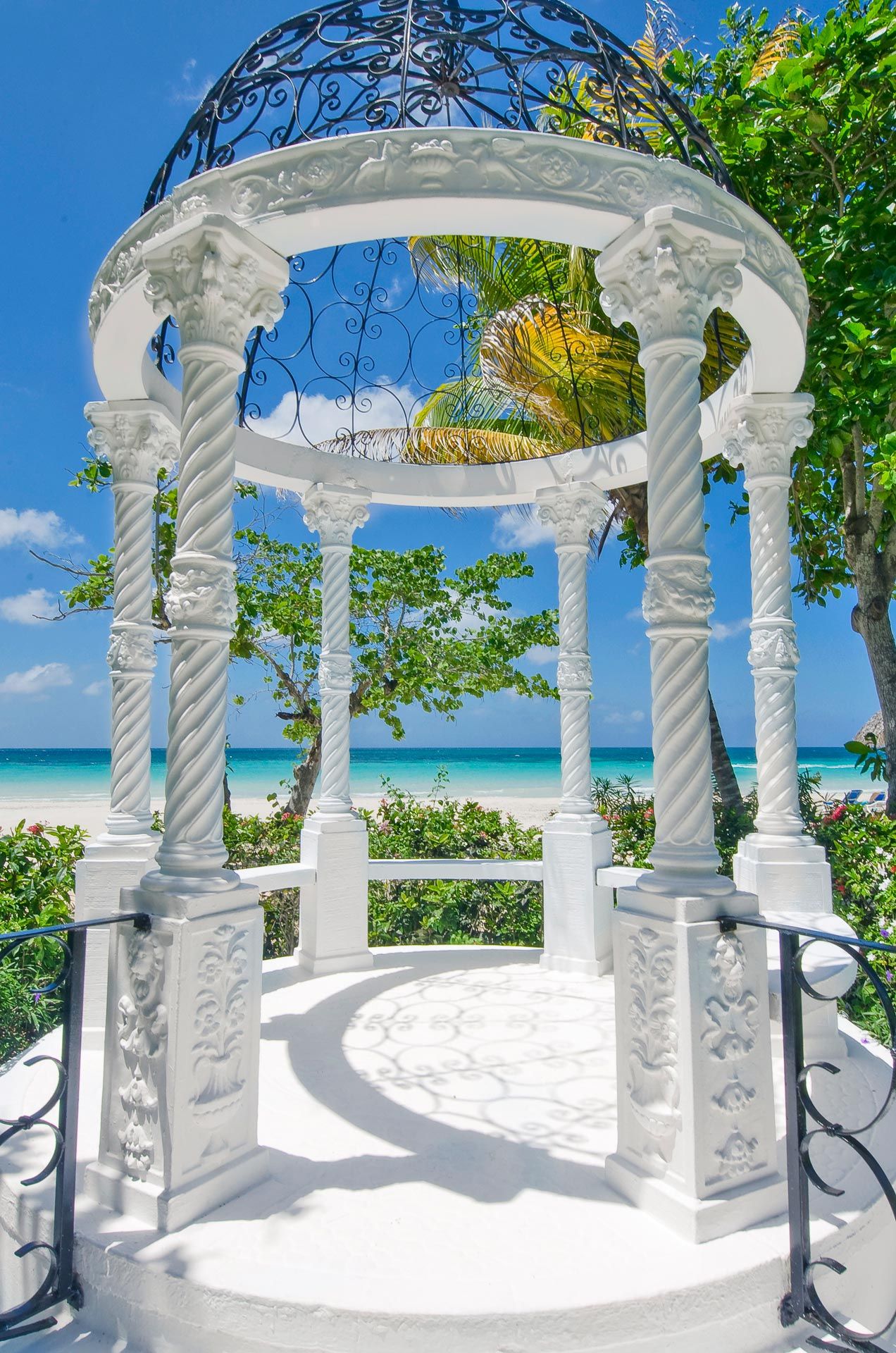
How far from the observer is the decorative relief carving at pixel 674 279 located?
3.74m

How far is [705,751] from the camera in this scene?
366 cm

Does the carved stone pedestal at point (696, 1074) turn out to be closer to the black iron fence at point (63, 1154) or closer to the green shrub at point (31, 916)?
the black iron fence at point (63, 1154)

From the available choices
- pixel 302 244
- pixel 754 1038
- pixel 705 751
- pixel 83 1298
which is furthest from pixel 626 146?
pixel 83 1298

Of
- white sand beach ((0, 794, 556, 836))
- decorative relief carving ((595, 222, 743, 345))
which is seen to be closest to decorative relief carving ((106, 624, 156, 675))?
decorative relief carving ((595, 222, 743, 345))

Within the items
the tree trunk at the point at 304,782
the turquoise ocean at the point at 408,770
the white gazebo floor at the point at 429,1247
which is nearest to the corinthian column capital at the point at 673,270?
the white gazebo floor at the point at 429,1247

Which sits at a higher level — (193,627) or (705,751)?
(193,627)

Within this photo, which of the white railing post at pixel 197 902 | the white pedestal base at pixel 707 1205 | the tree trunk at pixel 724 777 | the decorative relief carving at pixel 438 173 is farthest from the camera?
the tree trunk at pixel 724 777

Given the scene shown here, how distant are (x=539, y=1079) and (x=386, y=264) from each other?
7.56 metres

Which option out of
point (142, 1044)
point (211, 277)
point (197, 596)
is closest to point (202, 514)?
point (197, 596)

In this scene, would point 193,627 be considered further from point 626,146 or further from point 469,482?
point 469,482

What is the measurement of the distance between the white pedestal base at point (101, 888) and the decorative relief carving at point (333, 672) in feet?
8.47

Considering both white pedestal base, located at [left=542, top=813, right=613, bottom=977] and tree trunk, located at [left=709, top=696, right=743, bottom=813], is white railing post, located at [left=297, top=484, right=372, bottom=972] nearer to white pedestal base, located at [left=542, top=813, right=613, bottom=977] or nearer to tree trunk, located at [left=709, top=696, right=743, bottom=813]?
white pedestal base, located at [left=542, top=813, right=613, bottom=977]

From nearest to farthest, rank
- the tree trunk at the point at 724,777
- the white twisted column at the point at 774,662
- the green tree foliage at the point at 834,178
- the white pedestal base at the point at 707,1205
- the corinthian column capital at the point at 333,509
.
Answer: the white pedestal base at the point at 707,1205 → the white twisted column at the point at 774,662 → the green tree foliage at the point at 834,178 → the corinthian column capital at the point at 333,509 → the tree trunk at the point at 724,777

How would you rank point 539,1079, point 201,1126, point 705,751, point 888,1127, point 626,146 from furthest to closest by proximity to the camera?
point 539,1079
point 626,146
point 888,1127
point 705,751
point 201,1126
